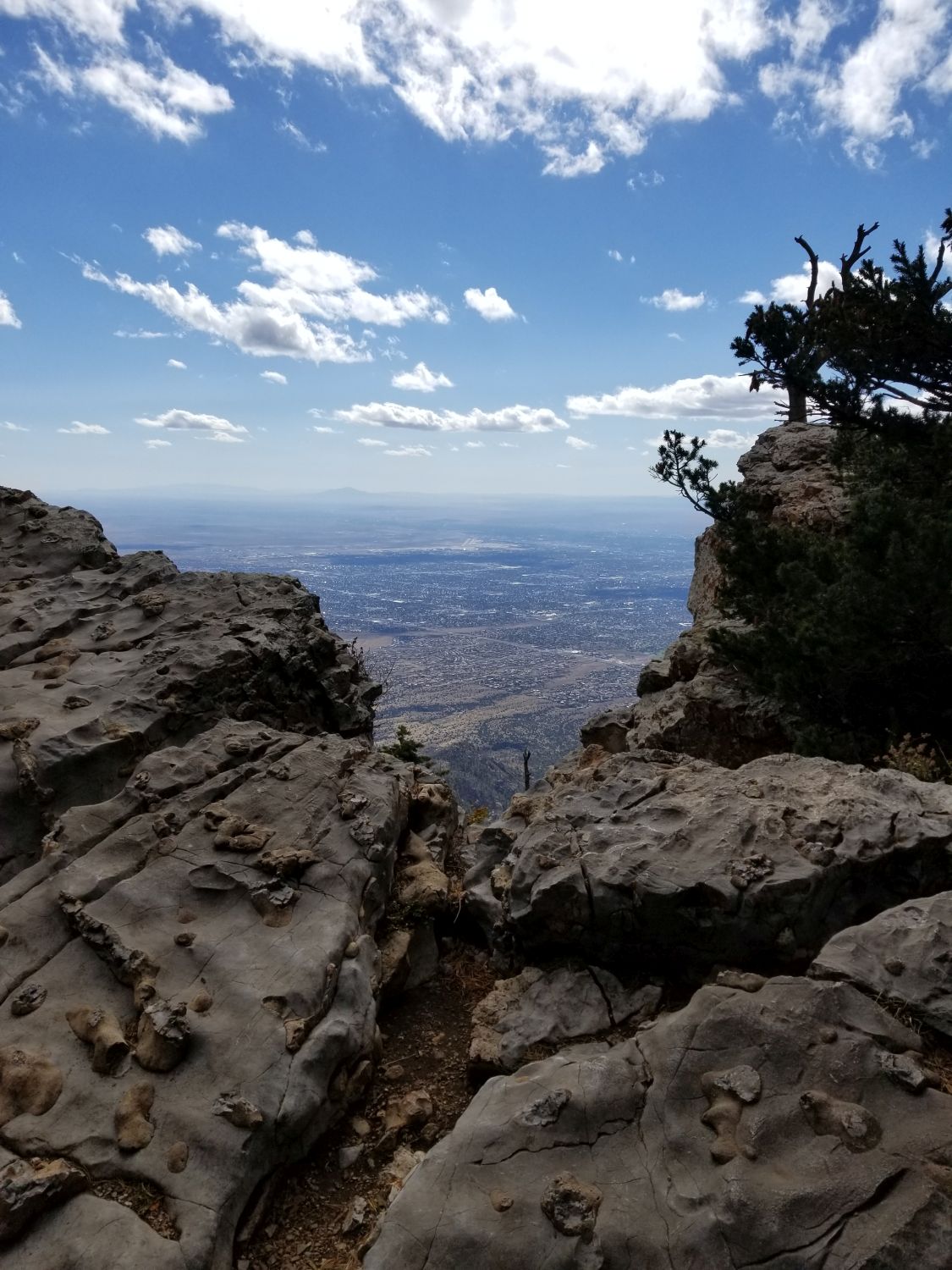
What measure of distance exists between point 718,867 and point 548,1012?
2.02m

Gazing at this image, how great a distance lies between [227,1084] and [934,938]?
5500 millimetres

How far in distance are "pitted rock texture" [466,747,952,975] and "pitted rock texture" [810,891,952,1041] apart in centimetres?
58

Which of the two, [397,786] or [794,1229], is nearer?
[794,1229]

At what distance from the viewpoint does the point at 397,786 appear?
9.40 meters

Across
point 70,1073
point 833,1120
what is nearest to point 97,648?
point 70,1073

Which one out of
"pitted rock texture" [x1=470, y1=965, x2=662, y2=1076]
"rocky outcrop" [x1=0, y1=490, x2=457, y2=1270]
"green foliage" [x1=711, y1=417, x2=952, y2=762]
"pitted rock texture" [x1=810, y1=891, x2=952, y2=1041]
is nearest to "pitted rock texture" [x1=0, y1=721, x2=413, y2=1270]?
"rocky outcrop" [x1=0, y1=490, x2=457, y2=1270]

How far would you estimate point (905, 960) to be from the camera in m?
5.66

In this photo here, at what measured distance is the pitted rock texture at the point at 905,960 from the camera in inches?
214

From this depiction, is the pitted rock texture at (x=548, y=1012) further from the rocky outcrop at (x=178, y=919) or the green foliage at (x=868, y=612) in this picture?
the green foliage at (x=868, y=612)

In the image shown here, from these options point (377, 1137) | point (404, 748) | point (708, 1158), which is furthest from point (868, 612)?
point (404, 748)

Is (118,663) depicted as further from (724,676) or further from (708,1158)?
(724,676)

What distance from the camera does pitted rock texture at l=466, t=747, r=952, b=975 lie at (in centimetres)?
652

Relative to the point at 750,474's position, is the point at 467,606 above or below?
below

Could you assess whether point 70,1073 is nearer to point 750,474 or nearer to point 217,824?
point 217,824
